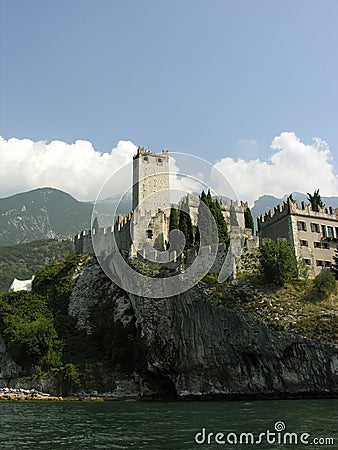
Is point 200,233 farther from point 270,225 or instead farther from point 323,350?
point 323,350

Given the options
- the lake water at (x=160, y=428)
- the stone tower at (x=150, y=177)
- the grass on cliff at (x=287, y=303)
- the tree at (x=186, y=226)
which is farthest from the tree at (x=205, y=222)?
the lake water at (x=160, y=428)

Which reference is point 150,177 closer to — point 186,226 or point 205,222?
point 186,226

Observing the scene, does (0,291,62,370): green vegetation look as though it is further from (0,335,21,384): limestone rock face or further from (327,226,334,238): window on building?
(327,226,334,238): window on building

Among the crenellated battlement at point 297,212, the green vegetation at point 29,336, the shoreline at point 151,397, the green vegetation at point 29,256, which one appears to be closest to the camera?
the shoreline at point 151,397

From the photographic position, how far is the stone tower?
7673 centimetres

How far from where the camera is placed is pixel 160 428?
76.2ft

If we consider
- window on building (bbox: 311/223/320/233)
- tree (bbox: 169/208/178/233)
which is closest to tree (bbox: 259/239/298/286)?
window on building (bbox: 311/223/320/233)

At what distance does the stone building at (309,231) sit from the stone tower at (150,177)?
2289 cm

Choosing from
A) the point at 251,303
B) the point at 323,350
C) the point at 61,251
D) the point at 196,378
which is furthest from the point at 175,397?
the point at 61,251

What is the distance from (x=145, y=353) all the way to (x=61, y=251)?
104 meters

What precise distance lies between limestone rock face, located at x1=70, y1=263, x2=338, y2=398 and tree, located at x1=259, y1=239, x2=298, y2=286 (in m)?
5.44

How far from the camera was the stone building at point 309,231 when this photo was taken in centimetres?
5425

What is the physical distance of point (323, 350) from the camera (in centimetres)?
3950

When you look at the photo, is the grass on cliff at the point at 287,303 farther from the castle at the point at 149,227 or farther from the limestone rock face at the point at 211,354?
the castle at the point at 149,227
